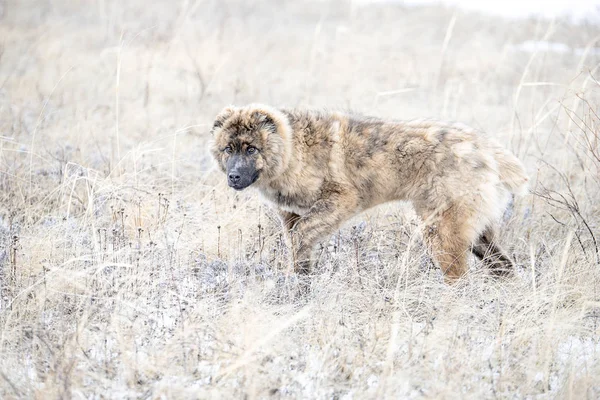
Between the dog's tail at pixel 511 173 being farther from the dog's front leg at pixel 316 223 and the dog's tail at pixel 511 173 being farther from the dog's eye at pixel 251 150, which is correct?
the dog's eye at pixel 251 150

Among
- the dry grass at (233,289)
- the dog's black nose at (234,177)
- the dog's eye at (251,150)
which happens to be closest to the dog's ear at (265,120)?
the dog's eye at (251,150)

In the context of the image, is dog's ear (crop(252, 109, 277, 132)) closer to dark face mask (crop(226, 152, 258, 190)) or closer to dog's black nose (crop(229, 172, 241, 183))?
dark face mask (crop(226, 152, 258, 190))

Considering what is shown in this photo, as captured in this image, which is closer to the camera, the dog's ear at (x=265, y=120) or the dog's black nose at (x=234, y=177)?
the dog's black nose at (x=234, y=177)

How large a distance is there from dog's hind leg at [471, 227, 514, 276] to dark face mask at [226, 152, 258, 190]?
78.7 inches

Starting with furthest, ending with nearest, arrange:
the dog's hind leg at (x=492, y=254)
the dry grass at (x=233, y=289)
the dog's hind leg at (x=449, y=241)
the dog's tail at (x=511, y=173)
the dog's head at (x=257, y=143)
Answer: the dog's head at (x=257, y=143), the dog's hind leg at (x=492, y=254), the dog's tail at (x=511, y=173), the dog's hind leg at (x=449, y=241), the dry grass at (x=233, y=289)

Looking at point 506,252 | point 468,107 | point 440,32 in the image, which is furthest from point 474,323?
point 440,32

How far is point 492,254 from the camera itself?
16.4 ft

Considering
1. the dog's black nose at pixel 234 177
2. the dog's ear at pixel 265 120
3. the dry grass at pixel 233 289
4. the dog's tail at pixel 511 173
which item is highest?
the dog's ear at pixel 265 120

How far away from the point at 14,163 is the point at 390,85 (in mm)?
7594

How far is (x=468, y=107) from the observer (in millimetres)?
10766

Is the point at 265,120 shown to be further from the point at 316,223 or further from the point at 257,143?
the point at 316,223

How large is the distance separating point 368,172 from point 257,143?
40.2 inches

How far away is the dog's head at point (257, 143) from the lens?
5.12m

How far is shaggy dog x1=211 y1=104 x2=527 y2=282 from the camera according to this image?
4.61 metres
